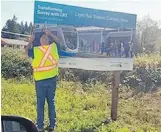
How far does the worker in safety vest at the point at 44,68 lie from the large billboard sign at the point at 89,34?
0.09 m

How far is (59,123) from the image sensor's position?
Result: 584 centimetres

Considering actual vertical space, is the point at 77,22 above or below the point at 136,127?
above

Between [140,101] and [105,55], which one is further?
[140,101]

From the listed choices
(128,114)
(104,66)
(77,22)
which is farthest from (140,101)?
(77,22)

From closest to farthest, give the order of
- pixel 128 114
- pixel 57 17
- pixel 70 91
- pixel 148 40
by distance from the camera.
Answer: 1. pixel 57 17
2. pixel 128 114
3. pixel 70 91
4. pixel 148 40

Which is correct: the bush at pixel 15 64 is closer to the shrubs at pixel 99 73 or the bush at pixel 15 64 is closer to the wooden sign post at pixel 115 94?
the shrubs at pixel 99 73

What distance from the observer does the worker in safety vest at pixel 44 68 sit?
5191mm

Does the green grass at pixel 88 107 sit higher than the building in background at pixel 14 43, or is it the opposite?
the building in background at pixel 14 43

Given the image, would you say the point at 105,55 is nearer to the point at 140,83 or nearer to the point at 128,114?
the point at 128,114

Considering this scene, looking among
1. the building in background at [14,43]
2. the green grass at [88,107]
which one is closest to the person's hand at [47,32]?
the green grass at [88,107]

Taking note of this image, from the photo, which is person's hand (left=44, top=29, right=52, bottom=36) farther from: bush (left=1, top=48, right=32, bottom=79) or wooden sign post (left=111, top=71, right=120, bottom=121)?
bush (left=1, top=48, right=32, bottom=79)

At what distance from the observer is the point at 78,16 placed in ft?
18.3

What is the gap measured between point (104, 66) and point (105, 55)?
0.16m

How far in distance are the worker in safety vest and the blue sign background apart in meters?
0.20
